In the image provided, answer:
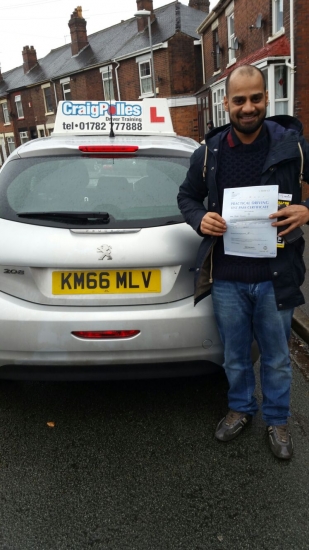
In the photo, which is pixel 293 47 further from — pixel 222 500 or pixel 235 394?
pixel 222 500

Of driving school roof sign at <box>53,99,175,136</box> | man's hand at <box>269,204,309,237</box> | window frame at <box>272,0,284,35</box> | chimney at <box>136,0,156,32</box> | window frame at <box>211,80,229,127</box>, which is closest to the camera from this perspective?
man's hand at <box>269,204,309,237</box>

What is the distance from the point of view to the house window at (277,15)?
12.0 metres

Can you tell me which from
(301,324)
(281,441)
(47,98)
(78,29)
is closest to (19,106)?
(47,98)

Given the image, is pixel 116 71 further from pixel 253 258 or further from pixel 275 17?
pixel 253 258

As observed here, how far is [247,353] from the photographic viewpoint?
8.32 feet

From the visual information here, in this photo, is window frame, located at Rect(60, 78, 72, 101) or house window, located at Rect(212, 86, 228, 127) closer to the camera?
house window, located at Rect(212, 86, 228, 127)

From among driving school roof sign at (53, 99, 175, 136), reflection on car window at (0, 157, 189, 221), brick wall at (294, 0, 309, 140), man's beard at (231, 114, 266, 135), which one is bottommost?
reflection on car window at (0, 157, 189, 221)

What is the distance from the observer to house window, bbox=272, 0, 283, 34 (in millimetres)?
11977

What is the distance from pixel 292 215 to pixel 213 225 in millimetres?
361

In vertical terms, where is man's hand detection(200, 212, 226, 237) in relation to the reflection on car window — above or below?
below

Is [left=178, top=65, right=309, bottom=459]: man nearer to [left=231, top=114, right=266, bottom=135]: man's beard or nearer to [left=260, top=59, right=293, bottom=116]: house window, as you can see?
[left=231, top=114, right=266, bottom=135]: man's beard

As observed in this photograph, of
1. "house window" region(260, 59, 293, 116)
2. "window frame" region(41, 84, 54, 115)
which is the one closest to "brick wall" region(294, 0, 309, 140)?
"house window" region(260, 59, 293, 116)

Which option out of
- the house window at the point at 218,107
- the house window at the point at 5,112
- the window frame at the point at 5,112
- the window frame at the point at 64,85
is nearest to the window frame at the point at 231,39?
the house window at the point at 218,107

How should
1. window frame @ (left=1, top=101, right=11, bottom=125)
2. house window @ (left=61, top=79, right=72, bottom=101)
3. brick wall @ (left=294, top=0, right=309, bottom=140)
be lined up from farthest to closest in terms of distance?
window frame @ (left=1, top=101, right=11, bottom=125) < house window @ (left=61, top=79, right=72, bottom=101) < brick wall @ (left=294, top=0, right=309, bottom=140)
